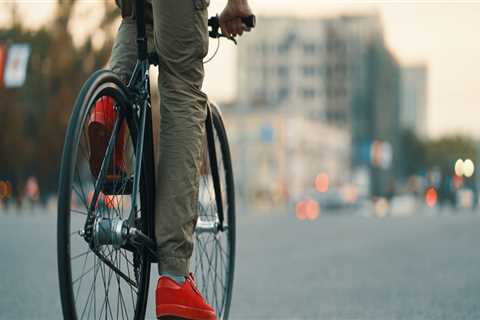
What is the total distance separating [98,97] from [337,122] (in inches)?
5528

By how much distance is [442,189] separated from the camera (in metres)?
75.6

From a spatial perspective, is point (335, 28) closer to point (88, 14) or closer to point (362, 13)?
point (362, 13)

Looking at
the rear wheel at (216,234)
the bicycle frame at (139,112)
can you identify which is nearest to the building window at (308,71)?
the rear wheel at (216,234)

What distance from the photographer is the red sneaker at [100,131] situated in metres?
2.77

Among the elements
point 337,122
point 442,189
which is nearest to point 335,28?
point 337,122

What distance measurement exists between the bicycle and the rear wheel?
501 millimetres

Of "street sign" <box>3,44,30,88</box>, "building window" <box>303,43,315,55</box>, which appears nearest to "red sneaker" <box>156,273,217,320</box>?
"street sign" <box>3,44,30,88</box>

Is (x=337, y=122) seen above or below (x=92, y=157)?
below

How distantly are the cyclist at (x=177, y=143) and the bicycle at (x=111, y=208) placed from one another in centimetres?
5

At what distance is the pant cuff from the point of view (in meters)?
2.90

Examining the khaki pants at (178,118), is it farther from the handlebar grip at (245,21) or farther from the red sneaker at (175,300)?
the handlebar grip at (245,21)

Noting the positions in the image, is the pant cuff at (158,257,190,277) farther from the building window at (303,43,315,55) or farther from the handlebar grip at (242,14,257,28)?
the building window at (303,43,315,55)

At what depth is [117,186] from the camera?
2.85 metres

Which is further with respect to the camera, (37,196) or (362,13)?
(362,13)
